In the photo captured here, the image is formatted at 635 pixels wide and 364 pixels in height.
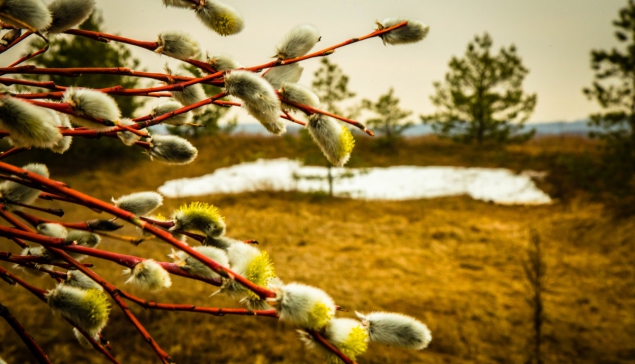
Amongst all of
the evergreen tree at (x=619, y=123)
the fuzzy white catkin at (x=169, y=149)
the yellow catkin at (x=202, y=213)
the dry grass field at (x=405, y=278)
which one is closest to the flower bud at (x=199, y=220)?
the yellow catkin at (x=202, y=213)

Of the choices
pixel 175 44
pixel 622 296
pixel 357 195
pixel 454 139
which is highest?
pixel 454 139

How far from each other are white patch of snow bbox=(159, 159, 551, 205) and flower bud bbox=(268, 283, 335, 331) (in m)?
7.79

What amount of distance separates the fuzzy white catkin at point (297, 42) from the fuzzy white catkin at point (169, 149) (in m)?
0.20

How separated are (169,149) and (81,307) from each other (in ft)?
0.83

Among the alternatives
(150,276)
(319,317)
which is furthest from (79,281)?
(319,317)

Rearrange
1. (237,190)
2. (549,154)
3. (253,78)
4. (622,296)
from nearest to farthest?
(253,78), (622,296), (237,190), (549,154)

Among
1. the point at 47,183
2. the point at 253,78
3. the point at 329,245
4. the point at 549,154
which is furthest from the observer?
the point at 549,154

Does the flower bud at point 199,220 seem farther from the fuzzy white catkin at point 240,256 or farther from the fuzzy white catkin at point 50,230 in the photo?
the fuzzy white catkin at point 50,230

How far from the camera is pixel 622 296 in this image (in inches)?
165

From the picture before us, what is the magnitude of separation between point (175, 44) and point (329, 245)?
491cm

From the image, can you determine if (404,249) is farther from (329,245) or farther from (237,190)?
(237,190)

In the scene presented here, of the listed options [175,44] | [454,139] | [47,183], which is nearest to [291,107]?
[175,44]

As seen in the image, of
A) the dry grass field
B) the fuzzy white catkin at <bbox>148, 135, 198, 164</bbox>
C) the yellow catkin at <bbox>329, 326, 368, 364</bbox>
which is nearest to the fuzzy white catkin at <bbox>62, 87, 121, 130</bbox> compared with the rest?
the fuzzy white catkin at <bbox>148, 135, 198, 164</bbox>

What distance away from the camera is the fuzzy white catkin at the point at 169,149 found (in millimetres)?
617
